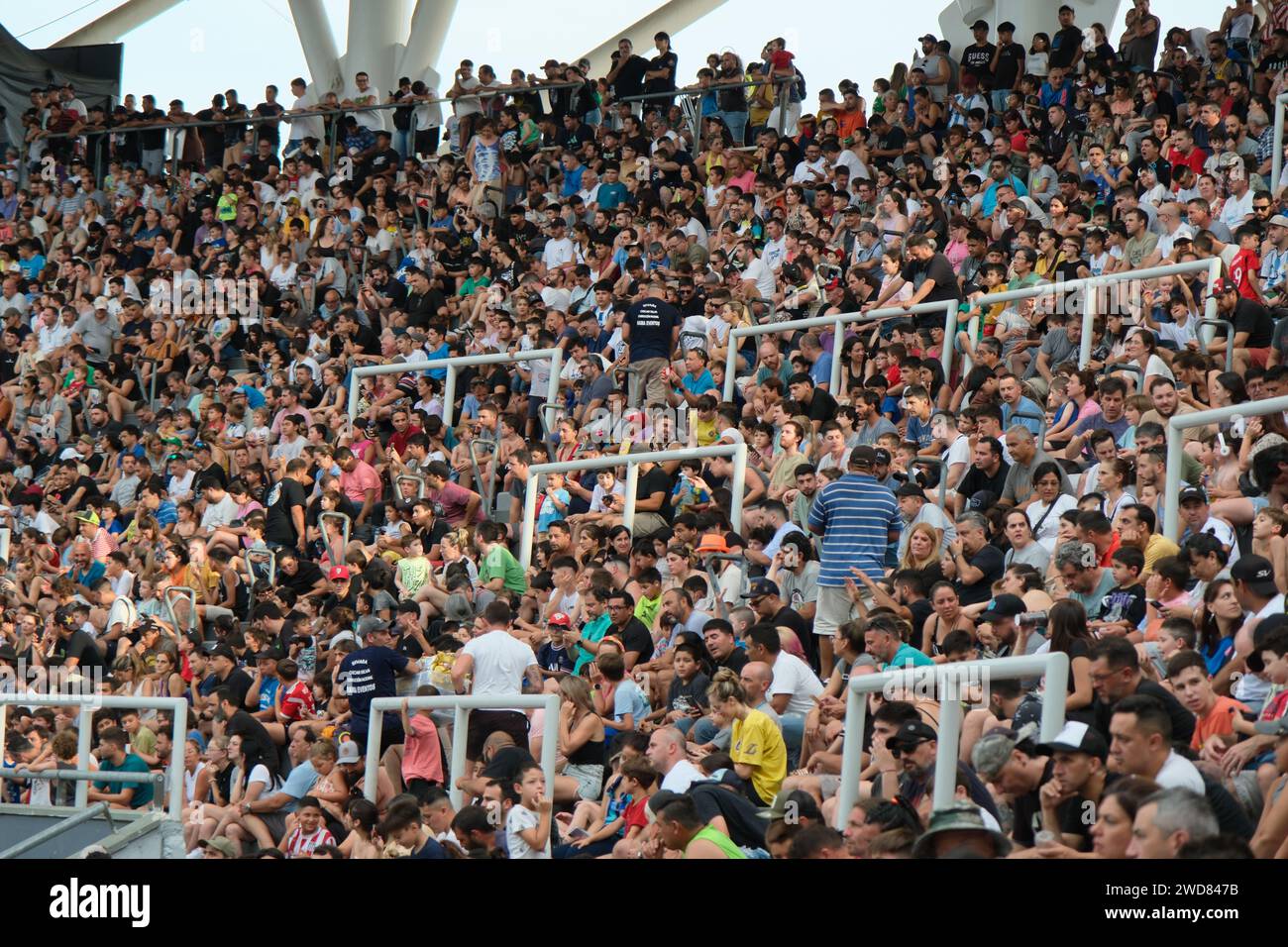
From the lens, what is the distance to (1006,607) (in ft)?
29.0

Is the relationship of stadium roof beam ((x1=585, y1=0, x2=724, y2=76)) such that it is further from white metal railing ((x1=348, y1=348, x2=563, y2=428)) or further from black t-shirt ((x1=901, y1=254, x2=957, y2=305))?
black t-shirt ((x1=901, y1=254, x2=957, y2=305))

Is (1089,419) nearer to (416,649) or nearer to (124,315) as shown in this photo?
(416,649)

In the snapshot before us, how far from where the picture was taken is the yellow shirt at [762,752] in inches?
352

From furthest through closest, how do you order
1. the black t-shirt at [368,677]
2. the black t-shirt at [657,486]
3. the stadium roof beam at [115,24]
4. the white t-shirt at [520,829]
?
1. the stadium roof beam at [115,24]
2. the black t-shirt at [657,486]
3. the black t-shirt at [368,677]
4. the white t-shirt at [520,829]

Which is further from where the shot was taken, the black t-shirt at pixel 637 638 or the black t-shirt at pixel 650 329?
the black t-shirt at pixel 650 329

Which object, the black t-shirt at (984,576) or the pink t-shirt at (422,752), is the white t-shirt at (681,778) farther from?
the black t-shirt at (984,576)

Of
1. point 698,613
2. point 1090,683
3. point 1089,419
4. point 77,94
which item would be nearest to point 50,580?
point 698,613

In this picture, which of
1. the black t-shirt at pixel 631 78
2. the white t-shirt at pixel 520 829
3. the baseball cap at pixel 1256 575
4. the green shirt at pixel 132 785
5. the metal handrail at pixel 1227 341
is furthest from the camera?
the black t-shirt at pixel 631 78

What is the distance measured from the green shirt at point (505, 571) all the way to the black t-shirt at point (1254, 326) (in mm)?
5101

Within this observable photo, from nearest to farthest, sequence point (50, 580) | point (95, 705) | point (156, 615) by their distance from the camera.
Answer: point (95, 705)
point (156, 615)
point (50, 580)

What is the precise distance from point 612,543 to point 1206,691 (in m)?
6.01

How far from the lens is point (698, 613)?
11.1 metres

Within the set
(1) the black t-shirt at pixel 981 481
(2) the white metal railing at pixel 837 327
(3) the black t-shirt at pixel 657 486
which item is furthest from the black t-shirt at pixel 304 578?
(1) the black t-shirt at pixel 981 481

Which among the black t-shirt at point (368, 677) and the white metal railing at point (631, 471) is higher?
the white metal railing at point (631, 471)
